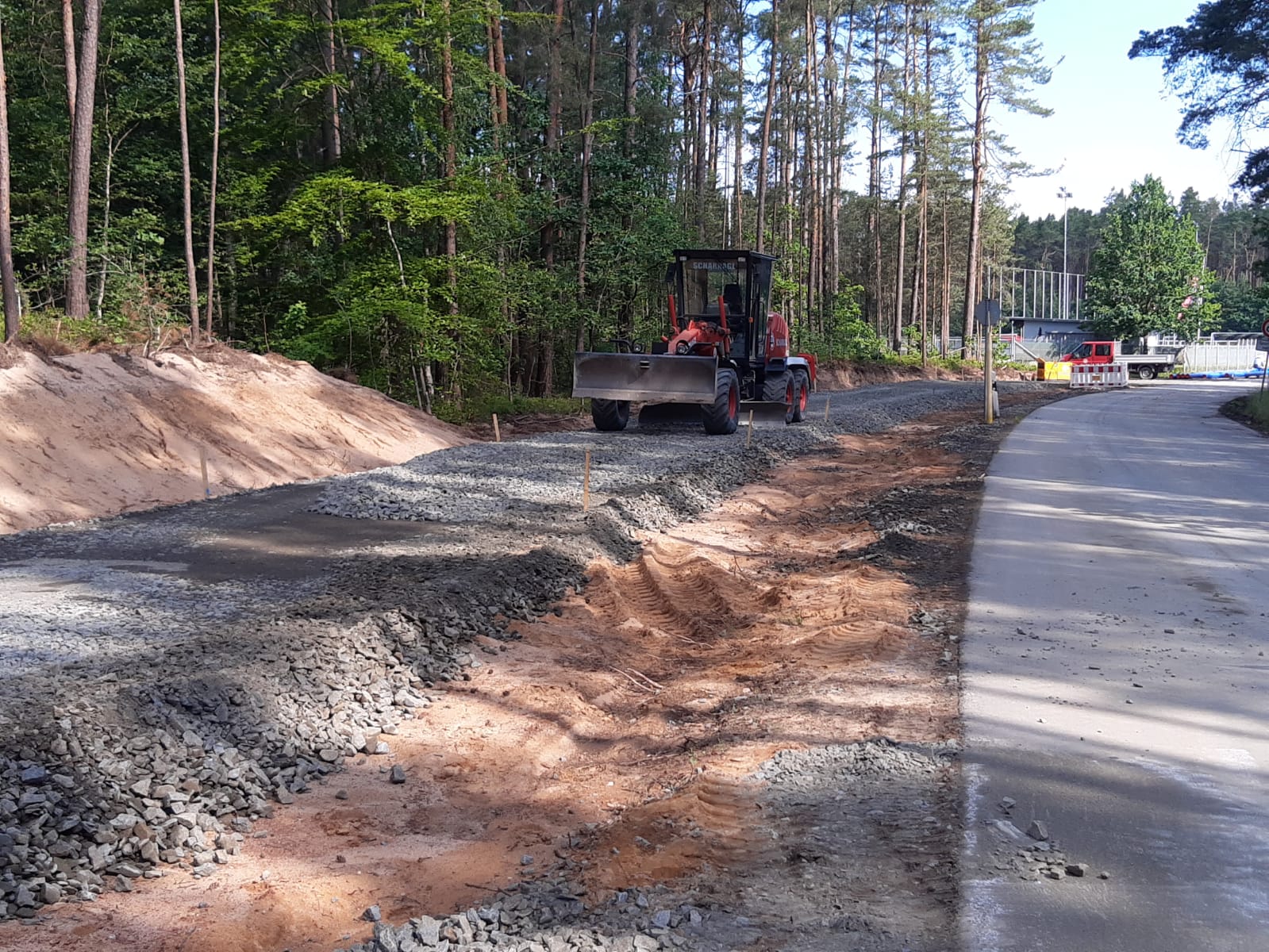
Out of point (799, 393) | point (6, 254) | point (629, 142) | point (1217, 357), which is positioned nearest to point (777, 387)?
point (799, 393)

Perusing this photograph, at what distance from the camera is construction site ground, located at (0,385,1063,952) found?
4.25 m

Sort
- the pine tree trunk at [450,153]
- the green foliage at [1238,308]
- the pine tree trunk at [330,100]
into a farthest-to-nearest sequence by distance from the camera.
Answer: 1. the green foliage at [1238,308]
2. the pine tree trunk at [330,100]
3. the pine tree trunk at [450,153]

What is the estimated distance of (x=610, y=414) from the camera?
21.3 meters

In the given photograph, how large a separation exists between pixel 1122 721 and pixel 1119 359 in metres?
52.6

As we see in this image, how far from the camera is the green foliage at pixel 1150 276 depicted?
6341 cm

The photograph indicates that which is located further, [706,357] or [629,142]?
[629,142]

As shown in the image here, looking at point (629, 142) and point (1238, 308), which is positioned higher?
point (629, 142)

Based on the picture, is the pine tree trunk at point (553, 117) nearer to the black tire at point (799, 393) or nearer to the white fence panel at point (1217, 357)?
the black tire at point (799, 393)

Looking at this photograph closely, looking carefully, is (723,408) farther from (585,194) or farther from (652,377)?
(585,194)

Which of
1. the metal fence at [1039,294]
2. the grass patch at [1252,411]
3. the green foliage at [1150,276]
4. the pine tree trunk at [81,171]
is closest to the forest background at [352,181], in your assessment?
the pine tree trunk at [81,171]

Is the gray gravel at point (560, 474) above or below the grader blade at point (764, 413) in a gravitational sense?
below

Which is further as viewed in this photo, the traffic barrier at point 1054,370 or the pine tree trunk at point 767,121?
the traffic barrier at point 1054,370

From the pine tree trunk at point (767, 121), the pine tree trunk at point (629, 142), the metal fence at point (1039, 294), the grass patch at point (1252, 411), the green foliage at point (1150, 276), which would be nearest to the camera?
the grass patch at point (1252, 411)

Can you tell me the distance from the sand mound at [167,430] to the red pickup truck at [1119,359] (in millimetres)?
40413
